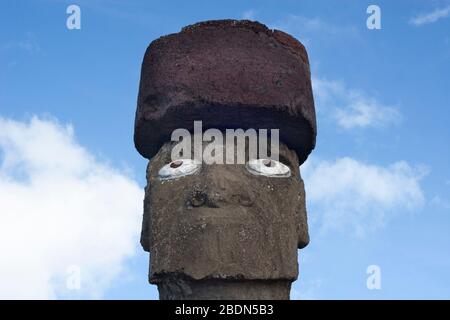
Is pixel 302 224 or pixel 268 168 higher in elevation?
pixel 268 168

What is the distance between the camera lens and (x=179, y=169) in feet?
19.0

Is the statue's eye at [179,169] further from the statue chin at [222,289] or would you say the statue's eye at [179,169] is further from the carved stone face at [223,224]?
the statue chin at [222,289]

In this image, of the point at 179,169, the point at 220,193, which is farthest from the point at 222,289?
the point at 179,169

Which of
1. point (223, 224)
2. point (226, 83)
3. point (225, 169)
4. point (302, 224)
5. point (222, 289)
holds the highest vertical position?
point (226, 83)

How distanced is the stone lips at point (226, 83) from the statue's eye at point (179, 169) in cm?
43

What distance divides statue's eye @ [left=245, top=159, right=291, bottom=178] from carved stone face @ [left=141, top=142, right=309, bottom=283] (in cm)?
4

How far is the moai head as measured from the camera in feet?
17.4

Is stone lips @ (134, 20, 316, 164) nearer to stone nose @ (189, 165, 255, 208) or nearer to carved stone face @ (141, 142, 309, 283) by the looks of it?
carved stone face @ (141, 142, 309, 283)

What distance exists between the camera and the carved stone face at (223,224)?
17.2 ft

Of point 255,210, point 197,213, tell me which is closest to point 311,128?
point 255,210

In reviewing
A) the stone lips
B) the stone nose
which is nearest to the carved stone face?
the stone nose

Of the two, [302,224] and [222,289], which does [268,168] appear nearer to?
[302,224]

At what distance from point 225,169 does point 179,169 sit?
443mm
